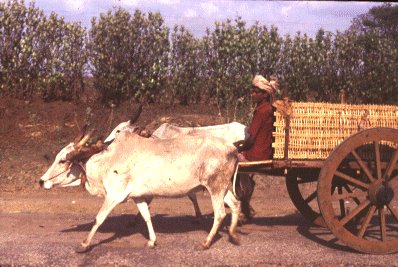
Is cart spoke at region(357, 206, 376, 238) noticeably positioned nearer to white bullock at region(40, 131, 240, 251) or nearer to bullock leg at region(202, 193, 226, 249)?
white bullock at region(40, 131, 240, 251)

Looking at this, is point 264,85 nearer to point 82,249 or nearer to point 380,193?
point 380,193

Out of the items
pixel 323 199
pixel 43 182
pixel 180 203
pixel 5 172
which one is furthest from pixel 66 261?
pixel 5 172

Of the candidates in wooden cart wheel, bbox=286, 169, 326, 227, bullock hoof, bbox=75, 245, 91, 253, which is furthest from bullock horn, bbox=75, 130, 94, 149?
wooden cart wheel, bbox=286, 169, 326, 227

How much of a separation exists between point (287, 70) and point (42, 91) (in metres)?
6.60

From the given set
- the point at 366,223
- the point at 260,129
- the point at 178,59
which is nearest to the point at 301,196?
the point at 260,129

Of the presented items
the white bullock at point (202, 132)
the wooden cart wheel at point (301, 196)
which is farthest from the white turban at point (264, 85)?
the wooden cart wheel at point (301, 196)

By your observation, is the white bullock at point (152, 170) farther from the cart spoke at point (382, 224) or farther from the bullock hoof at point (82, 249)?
the cart spoke at point (382, 224)

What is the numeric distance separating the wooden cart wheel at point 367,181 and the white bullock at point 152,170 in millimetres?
1219

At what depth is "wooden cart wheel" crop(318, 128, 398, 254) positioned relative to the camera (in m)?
7.10

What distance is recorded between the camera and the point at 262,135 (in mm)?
8055

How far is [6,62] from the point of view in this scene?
16.4 metres

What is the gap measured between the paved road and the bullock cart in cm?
38

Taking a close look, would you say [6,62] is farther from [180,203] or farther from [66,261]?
[66,261]

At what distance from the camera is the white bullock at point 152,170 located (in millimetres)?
7473
